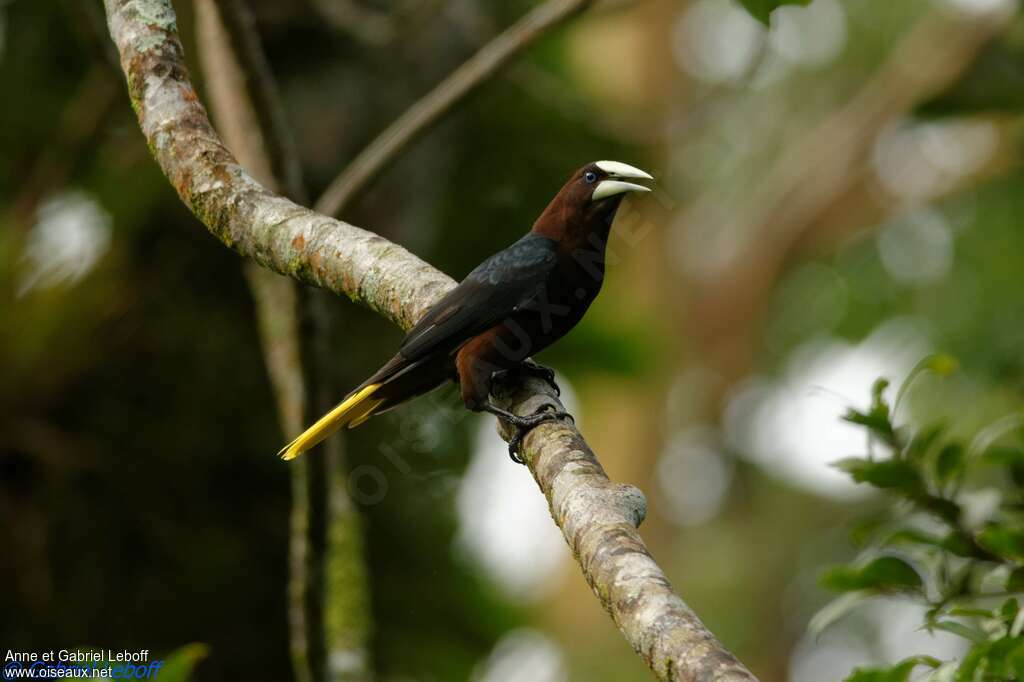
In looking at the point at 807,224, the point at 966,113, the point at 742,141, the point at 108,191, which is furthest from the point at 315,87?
the point at 742,141

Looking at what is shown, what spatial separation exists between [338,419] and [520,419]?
828 millimetres

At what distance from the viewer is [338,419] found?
3.37 metres

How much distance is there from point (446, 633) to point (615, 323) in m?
1.83

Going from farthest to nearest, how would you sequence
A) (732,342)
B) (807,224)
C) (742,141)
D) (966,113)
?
(742,141)
(732,342)
(807,224)
(966,113)

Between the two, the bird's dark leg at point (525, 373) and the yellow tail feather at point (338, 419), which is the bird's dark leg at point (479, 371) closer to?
the bird's dark leg at point (525, 373)

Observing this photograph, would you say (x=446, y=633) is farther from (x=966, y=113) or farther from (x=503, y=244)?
(x=966, y=113)

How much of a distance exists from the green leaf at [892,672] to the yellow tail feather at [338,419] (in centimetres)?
A: 156

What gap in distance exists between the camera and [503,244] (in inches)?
222

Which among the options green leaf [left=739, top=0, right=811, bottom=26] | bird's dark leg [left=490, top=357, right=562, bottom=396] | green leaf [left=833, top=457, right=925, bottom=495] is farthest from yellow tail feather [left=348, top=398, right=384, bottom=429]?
green leaf [left=739, top=0, right=811, bottom=26]

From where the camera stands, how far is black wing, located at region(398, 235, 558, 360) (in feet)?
9.93

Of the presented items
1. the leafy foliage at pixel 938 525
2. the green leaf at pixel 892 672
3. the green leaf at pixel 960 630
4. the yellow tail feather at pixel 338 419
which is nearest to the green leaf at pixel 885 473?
the leafy foliage at pixel 938 525

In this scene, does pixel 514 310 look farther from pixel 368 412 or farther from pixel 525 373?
pixel 368 412

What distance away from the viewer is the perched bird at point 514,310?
3.16 m

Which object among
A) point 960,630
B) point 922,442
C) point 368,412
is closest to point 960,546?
point 922,442
